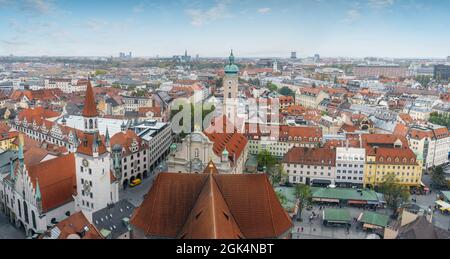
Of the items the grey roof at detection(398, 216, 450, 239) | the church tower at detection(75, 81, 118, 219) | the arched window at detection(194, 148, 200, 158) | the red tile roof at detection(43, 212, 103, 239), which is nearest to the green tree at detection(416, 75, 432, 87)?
the arched window at detection(194, 148, 200, 158)

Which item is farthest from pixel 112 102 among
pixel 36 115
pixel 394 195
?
pixel 394 195

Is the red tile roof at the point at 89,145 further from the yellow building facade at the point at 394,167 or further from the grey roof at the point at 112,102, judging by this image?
the grey roof at the point at 112,102

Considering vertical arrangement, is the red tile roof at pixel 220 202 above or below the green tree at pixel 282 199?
above

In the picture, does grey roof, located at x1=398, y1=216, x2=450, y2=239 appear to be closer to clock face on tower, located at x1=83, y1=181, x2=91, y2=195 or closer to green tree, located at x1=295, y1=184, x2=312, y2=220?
green tree, located at x1=295, y1=184, x2=312, y2=220

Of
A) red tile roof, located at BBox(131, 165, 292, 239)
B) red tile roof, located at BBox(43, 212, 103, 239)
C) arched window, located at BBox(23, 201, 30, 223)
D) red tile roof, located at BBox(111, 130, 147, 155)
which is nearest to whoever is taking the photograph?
red tile roof, located at BBox(131, 165, 292, 239)

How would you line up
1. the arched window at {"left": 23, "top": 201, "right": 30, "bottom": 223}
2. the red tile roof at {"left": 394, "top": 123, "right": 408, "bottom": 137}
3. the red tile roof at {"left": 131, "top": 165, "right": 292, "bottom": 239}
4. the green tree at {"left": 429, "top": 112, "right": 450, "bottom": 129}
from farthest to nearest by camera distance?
the green tree at {"left": 429, "top": 112, "right": 450, "bottom": 129}
the red tile roof at {"left": 394, "top": 123, "right": 408, "bottom": 137}
the arched window at {"left": 23, "top": 201, "right": 30, "bottom": 223}
the red tile roof at {"left": 131, "top": 165, "right": 292, "bottom": 239}

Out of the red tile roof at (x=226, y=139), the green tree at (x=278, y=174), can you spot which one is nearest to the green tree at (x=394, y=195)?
the green tree at (x=278, y=174)

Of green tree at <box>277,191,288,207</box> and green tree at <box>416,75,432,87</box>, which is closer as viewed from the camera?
green tree at <box>277,191,288,207</box>
